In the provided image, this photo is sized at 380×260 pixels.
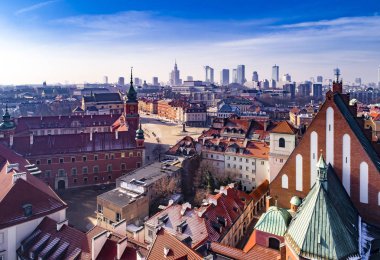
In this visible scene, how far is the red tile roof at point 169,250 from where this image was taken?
24312 millimetres

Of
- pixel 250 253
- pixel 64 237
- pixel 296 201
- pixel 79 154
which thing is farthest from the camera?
pixel 79 154

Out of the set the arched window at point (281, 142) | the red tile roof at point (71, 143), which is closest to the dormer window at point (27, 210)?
the red tile roof at point (71, 143)

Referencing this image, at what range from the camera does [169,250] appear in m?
24.8

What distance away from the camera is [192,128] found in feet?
405

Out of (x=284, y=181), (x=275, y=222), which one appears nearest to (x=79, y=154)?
(x=284, y=181)

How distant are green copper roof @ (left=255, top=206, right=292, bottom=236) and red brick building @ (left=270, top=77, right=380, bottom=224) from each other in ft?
10.9

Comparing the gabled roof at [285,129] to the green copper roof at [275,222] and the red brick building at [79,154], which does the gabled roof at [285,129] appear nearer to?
the green copper roof at [275,222]

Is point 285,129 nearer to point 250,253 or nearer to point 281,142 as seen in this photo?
point 281,142

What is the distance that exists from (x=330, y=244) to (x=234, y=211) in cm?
2080

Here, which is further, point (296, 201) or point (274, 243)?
point (296, 201)

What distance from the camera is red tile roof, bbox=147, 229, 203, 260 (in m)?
24.3

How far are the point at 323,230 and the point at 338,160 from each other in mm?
9287

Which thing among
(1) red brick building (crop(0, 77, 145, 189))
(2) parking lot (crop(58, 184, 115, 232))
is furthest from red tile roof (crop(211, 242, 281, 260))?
(1) red brick building (crop(0, 77, 145, 189))

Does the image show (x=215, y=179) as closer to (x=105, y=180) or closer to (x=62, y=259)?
(x=105, y=180)
